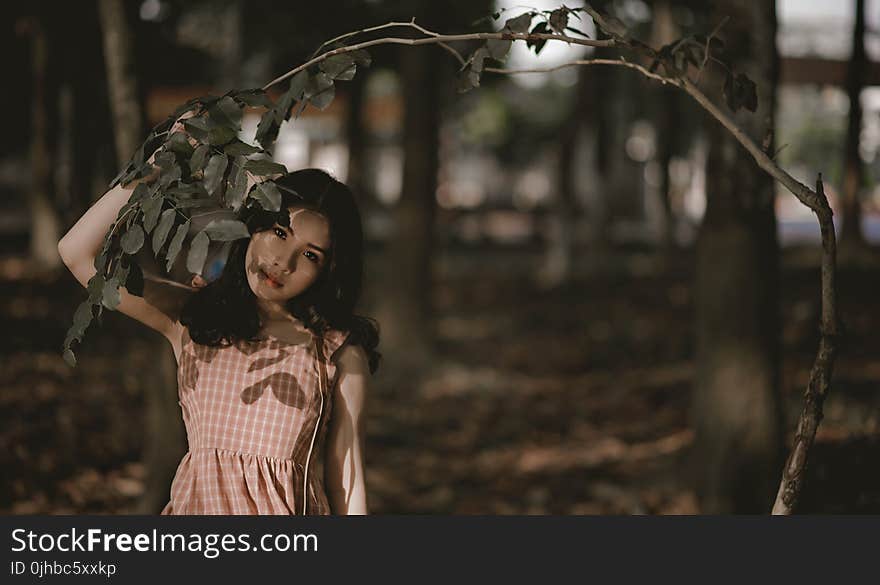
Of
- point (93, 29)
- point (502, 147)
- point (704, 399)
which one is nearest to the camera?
point (704, 399)

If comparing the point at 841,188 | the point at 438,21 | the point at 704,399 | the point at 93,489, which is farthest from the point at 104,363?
the point at 841,188

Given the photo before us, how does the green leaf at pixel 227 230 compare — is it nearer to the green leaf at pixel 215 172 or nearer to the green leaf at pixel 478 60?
the green leaf at pixel 215 172

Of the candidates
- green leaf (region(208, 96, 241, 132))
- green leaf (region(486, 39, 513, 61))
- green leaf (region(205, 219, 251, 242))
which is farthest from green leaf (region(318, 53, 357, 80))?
green leaf (region(205, 219, 251, 242))

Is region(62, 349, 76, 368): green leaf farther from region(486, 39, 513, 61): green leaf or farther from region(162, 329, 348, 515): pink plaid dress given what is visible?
region(486, 39, 513, 61): green leaf

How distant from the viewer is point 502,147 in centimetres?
4750

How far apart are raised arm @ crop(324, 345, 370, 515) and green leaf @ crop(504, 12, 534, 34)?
0.83 m

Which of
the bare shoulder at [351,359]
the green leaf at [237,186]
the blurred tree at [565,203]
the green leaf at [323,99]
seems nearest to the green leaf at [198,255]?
the green leaf at [237,186]

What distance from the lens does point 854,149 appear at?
12727 mm

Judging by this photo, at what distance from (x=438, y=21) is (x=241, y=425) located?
8.89 metres

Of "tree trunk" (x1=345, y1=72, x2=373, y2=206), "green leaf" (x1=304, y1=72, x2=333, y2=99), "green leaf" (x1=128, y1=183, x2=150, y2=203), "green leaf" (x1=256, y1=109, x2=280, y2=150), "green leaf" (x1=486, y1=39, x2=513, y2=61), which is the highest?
"tree trunk" (x1=345, y1=72, x2=373, y2=206)

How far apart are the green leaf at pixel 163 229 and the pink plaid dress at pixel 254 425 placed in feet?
1.41

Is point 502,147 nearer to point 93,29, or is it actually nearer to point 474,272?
point 474,272

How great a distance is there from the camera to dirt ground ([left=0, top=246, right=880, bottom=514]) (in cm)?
580

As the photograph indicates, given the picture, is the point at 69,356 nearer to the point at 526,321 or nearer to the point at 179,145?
the point at 179,145
